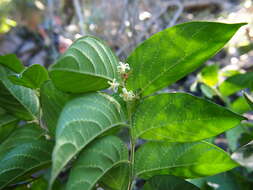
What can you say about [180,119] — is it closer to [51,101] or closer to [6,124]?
[51,101]

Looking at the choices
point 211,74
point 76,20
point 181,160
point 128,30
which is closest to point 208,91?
point 211,74

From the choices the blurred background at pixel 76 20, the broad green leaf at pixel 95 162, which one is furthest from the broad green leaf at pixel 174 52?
the blurred background at pixel 76 20

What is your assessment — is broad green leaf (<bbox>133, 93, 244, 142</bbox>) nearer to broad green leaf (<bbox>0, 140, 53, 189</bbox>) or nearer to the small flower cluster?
the small flower cluster

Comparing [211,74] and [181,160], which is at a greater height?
[211,74]

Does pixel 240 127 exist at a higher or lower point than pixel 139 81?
higher

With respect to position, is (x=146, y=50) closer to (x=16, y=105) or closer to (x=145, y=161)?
(x=145, y=161)

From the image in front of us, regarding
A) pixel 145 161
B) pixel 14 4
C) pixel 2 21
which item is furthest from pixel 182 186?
pixel 14 4

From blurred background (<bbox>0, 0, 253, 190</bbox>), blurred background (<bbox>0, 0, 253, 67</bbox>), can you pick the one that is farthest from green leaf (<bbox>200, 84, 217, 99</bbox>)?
blurred background (<bbox>0, 0, 253, 67</bbox>)
